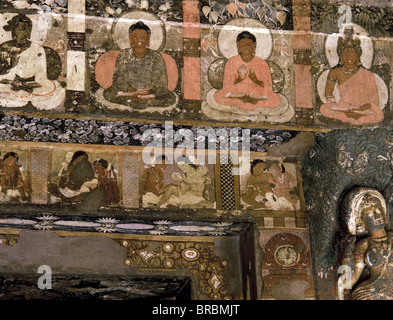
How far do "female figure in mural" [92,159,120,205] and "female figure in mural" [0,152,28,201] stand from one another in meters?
0.63

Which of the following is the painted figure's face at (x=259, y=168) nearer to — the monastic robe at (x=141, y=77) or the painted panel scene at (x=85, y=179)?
the monastic robe at (x=141, y=77)

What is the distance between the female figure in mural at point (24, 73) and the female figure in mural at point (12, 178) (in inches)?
23.5

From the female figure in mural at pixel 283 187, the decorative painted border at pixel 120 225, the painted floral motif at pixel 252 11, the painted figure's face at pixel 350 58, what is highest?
the painted floral motif at pixel 252 11

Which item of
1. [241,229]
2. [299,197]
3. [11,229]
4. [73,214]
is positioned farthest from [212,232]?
[11,229]

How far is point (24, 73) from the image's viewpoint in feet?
19.3

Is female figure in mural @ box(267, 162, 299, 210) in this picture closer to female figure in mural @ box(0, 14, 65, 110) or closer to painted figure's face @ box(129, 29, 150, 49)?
painted figure's face @ box(129, 29, 150, 49)

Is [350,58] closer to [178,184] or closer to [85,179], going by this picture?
[178,184]

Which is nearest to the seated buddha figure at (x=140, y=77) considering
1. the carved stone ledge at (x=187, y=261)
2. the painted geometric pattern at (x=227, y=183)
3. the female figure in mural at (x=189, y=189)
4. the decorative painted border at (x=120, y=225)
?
the female figure in mural at (x=189, y=189)

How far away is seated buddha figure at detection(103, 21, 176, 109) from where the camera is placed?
236 inches

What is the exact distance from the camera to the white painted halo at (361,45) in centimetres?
649

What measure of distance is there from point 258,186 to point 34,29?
94.8 inches

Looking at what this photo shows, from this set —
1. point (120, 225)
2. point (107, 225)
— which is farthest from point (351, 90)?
point (107, 225)

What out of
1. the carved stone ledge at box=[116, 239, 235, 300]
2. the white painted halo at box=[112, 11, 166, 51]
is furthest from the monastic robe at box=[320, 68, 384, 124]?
the carved stone ledge at box=[116, 239, 235, 300]
